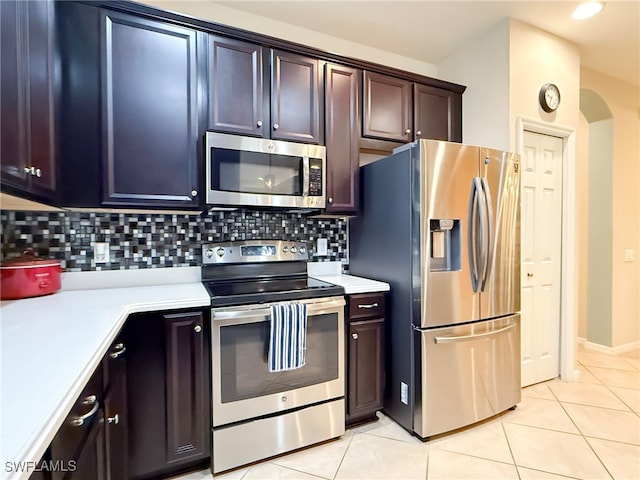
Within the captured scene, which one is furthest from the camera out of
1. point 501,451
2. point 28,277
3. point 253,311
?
point 501,451

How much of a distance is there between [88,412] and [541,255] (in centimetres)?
302

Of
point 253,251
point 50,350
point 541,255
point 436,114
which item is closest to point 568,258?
point 541,255

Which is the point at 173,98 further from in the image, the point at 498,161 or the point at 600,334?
the point at 600,334

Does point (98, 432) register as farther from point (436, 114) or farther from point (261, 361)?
point (436, 114)

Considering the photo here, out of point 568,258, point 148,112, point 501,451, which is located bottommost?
point 501,451

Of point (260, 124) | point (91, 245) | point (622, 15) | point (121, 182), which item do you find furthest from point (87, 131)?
point (622, 15)

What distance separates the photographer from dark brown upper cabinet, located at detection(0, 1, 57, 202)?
1073 mm

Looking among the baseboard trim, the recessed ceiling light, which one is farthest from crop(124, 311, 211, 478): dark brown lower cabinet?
the baseboard trim

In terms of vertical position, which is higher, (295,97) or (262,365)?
(295,97)

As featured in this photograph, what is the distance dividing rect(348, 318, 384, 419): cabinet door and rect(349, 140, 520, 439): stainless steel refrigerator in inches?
3.7

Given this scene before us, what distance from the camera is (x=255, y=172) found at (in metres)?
1.99

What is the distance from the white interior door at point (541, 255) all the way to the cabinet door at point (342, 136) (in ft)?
4.45

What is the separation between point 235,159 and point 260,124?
277mm

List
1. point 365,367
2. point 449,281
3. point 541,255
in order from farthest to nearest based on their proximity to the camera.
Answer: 1. point 541,255
2. point 365,367
3. point 449,281
